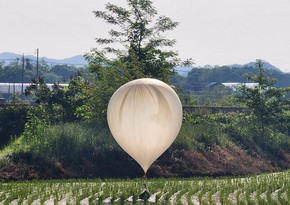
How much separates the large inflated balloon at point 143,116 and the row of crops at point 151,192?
1.92 meters

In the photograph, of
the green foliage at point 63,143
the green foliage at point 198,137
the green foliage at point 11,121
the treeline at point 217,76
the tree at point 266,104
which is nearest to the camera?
the green foliage at point 63,143

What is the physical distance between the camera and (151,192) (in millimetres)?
19391

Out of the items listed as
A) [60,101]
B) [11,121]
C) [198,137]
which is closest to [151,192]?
[198,137]

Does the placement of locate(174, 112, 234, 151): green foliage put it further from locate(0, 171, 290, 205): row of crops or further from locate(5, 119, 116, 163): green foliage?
locate(0, 171, 290, 205): row of crops

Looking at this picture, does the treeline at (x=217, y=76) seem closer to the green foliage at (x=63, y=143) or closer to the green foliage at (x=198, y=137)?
the green foliage at (x=198, y=137)

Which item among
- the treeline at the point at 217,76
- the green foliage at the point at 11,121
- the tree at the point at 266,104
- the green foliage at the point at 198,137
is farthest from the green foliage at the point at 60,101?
the treeline at the point at 217,76

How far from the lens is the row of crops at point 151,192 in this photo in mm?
18047

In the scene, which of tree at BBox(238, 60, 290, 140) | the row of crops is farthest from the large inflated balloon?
tree at BBox(238, 60, 290, 140)

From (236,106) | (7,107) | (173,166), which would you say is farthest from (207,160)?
(236,106)

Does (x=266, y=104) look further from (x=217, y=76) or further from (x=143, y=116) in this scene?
(x=217, y=76)

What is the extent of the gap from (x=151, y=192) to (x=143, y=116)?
3.53 meters

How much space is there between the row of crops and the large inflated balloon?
1.92 meters

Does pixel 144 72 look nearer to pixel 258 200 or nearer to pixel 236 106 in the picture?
pixel 258 200

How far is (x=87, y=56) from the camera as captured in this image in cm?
3512
